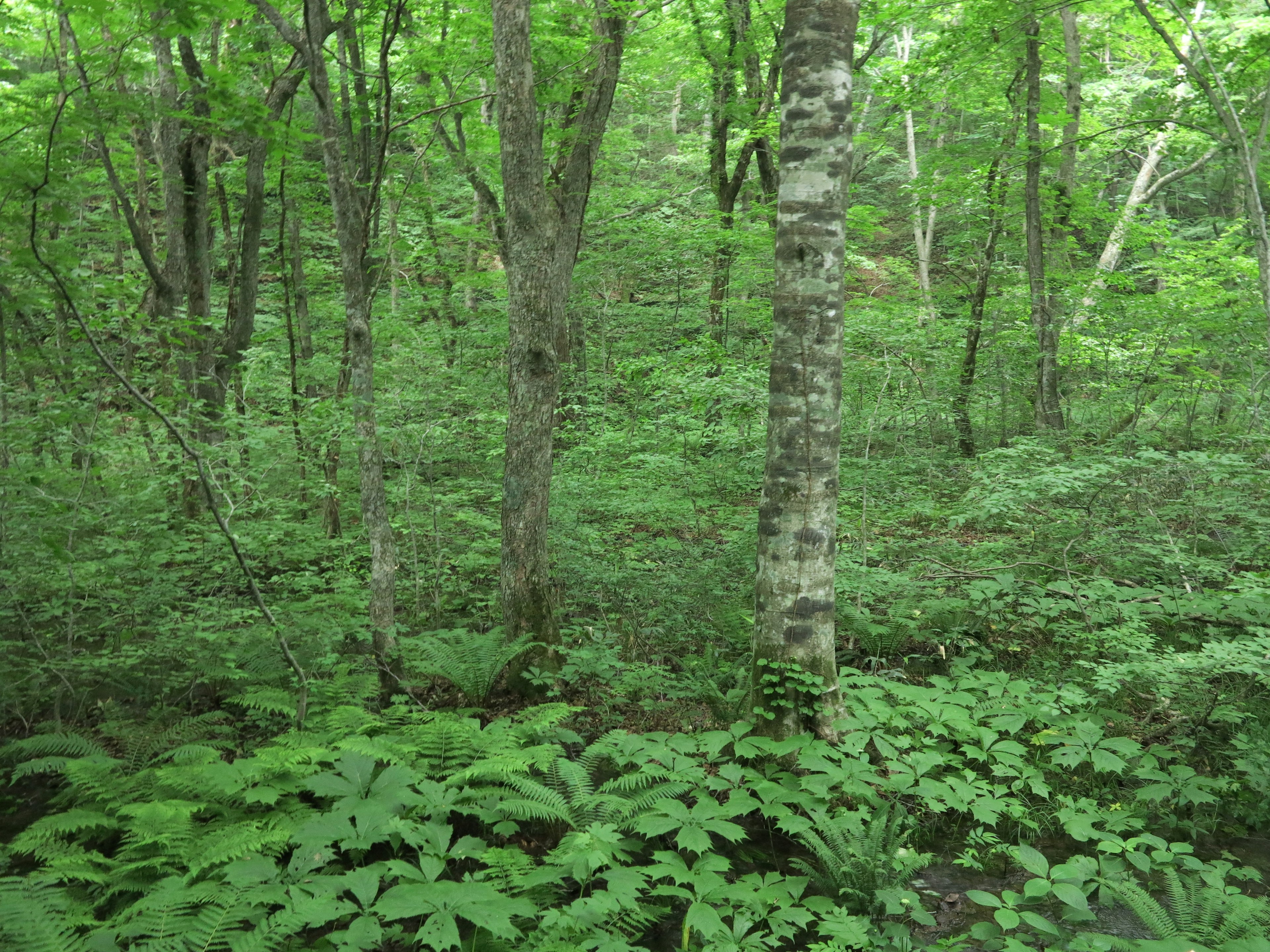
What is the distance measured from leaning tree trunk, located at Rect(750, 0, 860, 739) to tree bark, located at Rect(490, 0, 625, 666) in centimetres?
176

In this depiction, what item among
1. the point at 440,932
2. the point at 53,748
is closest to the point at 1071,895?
the point at 440,932

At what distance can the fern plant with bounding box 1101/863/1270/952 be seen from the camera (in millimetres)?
3064

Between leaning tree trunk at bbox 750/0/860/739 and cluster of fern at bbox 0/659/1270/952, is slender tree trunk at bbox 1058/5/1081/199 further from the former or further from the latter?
cluster of fern at bbox 0/659/1270/952

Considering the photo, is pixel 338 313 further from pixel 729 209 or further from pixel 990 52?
pixel 990 52

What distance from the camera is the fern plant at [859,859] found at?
11.2ft

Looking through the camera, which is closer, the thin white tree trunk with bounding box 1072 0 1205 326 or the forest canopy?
the forest canopy

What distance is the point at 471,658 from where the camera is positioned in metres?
5.23

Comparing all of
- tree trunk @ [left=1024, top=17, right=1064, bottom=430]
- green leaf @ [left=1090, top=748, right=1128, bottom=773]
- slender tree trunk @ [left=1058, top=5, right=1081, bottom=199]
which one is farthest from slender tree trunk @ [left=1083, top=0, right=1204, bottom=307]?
green leaf @ [left=1090, top=748, right=1128, bottom=773]

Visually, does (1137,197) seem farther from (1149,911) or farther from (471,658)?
(471,658)

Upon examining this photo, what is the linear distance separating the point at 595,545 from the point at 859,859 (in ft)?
12.3

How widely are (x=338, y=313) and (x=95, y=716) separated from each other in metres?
8.47

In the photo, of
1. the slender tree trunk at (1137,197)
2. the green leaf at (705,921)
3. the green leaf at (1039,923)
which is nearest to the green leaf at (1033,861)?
the green leaf at (1039,923)

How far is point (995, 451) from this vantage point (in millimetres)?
7004

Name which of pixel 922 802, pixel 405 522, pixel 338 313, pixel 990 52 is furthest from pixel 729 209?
pixel 922 802
